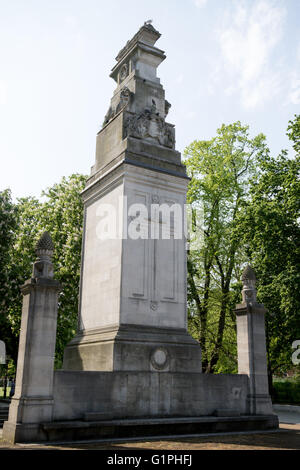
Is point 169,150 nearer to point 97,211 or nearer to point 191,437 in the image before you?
point 97,211

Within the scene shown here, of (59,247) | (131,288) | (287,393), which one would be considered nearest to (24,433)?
(131,288)

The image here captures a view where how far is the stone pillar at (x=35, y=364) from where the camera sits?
1171cm

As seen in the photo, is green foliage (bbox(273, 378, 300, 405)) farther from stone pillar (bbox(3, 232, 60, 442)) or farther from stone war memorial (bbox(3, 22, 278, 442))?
stone pillar (bbox(3, 232, 60, 442))

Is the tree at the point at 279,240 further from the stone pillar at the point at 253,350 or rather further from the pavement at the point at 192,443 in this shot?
the pavement at the point at 192,443

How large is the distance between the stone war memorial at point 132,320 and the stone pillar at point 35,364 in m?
0.03

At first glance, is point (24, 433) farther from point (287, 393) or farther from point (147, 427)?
point (287, 393)

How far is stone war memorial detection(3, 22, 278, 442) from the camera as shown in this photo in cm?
1247

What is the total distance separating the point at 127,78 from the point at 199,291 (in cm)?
1705

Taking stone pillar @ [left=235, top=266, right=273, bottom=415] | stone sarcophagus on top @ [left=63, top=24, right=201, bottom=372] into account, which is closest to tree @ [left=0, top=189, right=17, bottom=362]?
stone sarcophagus on top @ [left=63, top=24, right=201, bottom=372]

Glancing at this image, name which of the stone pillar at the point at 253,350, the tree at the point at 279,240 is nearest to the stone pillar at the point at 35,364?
the stone pillar at the point at 253,350

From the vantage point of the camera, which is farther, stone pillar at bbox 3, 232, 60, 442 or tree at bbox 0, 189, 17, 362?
tree at bbox 0, 189, 17, 362

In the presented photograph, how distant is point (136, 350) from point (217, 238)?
1870cm

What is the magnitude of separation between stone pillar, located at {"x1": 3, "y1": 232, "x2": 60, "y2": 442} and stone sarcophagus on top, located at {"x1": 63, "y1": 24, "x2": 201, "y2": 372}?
2.08 meters
